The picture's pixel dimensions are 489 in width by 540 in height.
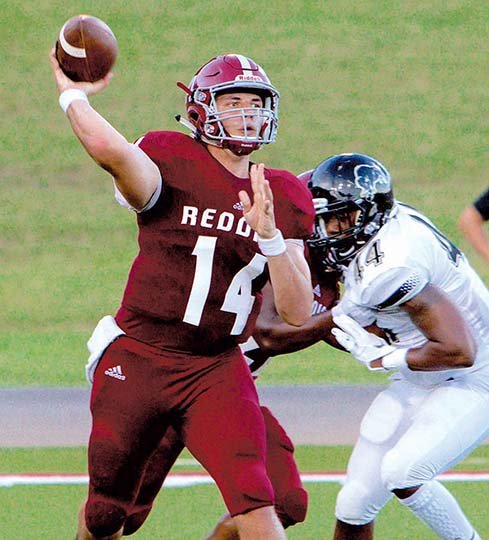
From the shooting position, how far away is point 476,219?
25.7ft

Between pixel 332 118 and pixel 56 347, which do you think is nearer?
pixel 56 347

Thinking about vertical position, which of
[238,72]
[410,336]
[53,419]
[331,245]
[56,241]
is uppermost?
[238,72]

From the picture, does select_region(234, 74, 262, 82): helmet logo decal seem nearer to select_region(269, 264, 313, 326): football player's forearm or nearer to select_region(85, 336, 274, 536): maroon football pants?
select_region(269, 264, 313, 326): football player's forearm

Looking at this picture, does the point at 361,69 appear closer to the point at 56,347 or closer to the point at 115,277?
the point at 115,277

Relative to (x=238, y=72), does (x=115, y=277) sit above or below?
below

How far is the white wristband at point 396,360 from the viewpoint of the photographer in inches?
223

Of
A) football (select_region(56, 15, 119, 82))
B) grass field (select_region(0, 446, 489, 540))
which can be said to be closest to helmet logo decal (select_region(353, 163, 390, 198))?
football (select_region(56, 15, 119, 82))

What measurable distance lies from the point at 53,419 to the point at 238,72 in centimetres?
427

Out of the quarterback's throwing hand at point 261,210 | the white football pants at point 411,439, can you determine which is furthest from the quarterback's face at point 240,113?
the white football pants at point 411,439

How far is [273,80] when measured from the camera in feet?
61.8

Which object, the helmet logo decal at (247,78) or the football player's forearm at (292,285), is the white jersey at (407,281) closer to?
the football player's forearm at (292,285)

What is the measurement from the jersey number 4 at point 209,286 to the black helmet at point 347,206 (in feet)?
1.50

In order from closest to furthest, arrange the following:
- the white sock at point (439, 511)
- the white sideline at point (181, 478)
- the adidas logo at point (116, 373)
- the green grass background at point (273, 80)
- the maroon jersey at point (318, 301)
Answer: the adidas logo at point (116, 373), the white sock at point (439, 511), the maroon jersey at point (318, 301), the white sideline at point (181, 478), the green grass background at point (273, 80)

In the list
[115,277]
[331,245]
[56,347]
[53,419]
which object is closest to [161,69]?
[115,277]
